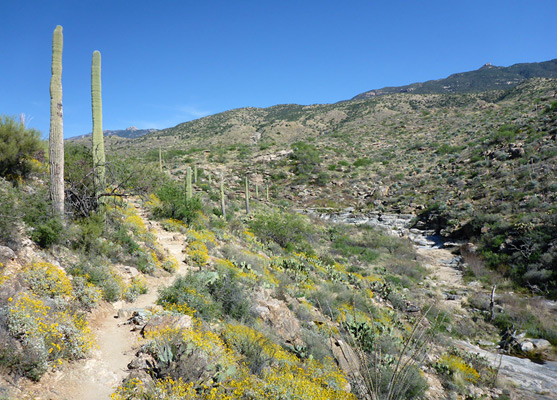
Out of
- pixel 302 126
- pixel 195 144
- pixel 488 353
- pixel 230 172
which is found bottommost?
pixel 488 353

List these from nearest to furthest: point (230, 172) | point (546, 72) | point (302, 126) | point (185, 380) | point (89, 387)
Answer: point (89, 387)
point (185, 380)
point (230, 172)
point (302, 126)
point (546, 72)

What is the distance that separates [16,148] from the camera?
28.7ft

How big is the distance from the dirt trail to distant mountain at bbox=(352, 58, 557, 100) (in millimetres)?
95702

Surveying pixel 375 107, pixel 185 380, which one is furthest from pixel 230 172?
pixel 375 107

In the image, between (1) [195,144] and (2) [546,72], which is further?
(2) [546,72]

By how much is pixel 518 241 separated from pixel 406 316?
915cm

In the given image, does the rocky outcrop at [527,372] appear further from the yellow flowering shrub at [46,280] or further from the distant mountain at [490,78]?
the distant mountain at [490,78]

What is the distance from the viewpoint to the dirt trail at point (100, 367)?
363 centimetres

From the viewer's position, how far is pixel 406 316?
452 inches

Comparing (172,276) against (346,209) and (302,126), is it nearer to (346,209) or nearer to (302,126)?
(346,209)

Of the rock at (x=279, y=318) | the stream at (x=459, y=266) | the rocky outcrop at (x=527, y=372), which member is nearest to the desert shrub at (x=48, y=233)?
the rock at (x=279, y=318)

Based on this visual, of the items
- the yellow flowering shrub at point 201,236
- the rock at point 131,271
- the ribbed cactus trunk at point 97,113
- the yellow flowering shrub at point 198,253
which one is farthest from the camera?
the yellow flowering shrub at point 201,236

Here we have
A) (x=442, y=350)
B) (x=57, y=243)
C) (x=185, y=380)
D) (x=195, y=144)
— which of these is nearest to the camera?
(x=185, y=380)

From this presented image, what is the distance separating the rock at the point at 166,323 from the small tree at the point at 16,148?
6.89m
